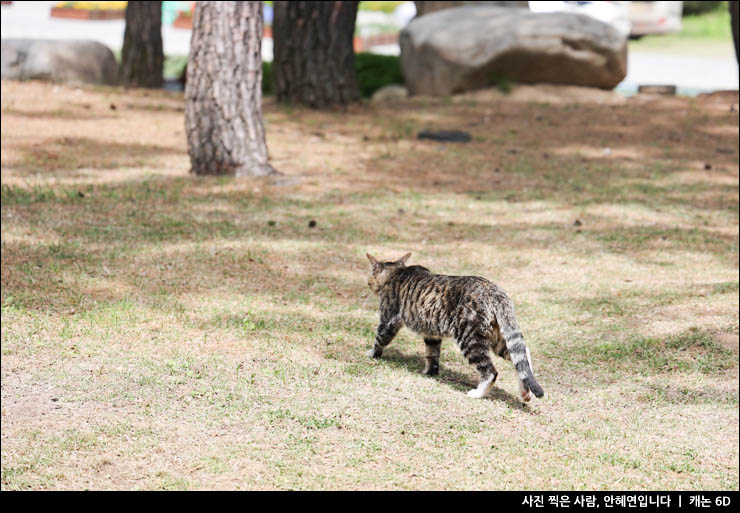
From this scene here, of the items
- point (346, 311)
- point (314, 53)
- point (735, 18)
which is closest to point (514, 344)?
point (346, 311)

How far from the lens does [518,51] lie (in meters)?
17.5

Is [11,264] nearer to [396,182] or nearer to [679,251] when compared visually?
[396,182]

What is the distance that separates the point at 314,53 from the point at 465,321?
10.9 metres

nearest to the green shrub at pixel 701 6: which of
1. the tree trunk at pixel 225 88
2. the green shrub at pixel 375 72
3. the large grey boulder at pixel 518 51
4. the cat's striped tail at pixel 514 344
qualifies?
the green shrub at pixel 375 72

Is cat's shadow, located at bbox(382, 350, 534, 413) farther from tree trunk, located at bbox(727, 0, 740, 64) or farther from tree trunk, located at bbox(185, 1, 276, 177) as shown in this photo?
tree trunk, located at bbox(727, 0, 740, 64)

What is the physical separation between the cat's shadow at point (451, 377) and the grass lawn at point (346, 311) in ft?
0.09

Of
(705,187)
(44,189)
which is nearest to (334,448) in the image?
(44,189)

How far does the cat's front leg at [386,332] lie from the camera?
599 cm

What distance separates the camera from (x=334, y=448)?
4.84m

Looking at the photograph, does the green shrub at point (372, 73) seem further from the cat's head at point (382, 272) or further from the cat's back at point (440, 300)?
the cat's back at point (440, 300)

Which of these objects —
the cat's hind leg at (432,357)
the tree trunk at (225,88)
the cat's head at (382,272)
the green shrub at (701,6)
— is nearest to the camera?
the cat's hind leg at (432,357)

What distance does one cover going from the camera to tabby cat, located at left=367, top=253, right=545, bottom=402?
532cm

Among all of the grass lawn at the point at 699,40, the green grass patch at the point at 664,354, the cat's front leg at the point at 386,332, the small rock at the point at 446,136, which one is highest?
the grass lawn at the point at 699,40

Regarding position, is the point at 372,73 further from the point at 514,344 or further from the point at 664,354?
the point at 514,344
